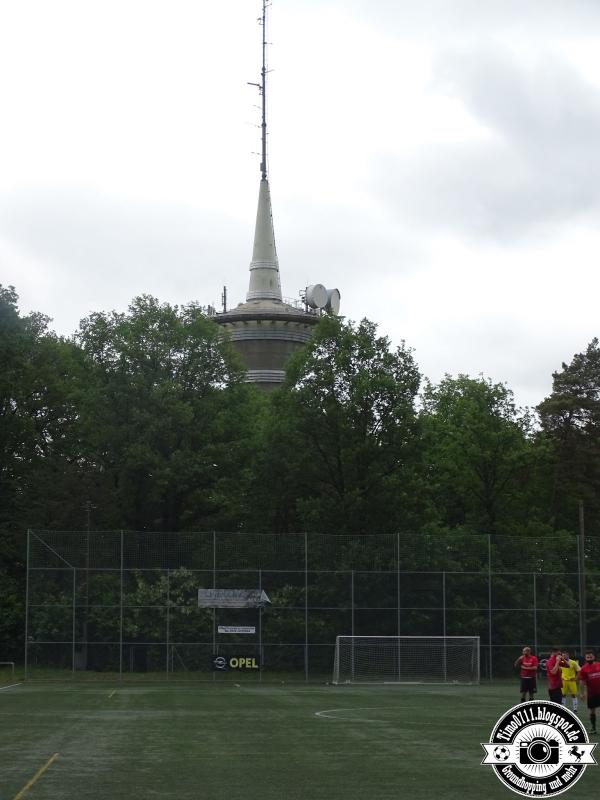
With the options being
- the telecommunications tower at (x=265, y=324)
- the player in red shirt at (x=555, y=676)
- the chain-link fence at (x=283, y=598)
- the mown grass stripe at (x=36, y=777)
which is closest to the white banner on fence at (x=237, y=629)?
the chain-link fence at (x=283, y=598)

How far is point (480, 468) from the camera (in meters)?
71.8

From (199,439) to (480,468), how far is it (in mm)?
17753

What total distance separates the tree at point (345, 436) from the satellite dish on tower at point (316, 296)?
30790 mm

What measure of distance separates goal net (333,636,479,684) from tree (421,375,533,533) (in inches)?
719

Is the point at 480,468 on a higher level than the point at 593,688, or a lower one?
higher

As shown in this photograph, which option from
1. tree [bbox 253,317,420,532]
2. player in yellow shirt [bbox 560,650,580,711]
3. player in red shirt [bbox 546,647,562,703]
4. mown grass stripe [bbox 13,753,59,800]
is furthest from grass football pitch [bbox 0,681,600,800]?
tree [bbox 253,317,420,532]

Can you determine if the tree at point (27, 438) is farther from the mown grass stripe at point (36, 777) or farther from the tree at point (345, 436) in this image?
the mown grass stripe at point (36, 777)

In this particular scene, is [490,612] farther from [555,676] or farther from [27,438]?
[27,438]

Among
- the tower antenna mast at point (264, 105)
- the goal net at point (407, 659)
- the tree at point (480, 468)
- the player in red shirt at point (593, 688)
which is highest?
the tower antenna mast at point (264, 105)

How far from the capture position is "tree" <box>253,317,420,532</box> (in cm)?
6062

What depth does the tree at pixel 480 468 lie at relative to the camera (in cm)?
7062

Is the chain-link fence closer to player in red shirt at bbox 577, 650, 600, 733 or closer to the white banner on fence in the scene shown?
the white banner on fence

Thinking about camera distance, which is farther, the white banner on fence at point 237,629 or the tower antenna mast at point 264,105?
the tower antenna mast at point 264,105

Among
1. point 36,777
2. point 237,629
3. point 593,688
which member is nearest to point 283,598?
point 237,629
